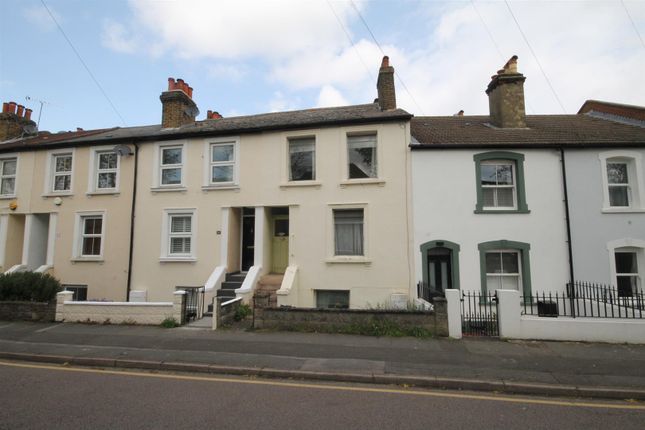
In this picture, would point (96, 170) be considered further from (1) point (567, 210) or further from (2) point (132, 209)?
(1) point (567, 210)

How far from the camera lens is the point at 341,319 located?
813cm

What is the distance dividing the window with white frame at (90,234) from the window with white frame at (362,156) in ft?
32.9

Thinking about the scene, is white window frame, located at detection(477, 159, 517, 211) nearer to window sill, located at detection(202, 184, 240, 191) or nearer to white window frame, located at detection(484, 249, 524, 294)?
white window frame, located at detection(484, 249, 524, 294)

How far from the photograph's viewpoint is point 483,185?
1113 centimetres

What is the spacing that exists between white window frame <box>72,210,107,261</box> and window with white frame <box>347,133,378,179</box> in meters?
9.71

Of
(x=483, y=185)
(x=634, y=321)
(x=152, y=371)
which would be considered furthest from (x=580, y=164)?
(x=152, y=371)

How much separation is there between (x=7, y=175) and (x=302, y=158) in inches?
512

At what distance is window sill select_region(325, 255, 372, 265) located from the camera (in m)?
11.0

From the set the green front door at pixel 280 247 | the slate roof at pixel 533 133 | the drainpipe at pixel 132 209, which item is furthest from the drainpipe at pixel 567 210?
the drainpipe at pixel 132 209

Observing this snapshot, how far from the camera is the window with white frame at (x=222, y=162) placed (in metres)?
12.5

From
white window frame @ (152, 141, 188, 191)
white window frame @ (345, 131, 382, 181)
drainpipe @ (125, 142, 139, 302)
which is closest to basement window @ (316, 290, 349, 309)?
white window frame @ (345, 131, 382, 181)

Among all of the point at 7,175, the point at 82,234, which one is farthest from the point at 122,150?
the point at 7,175

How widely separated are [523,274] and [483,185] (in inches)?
122

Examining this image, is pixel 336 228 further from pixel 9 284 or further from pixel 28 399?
pixel 9 284
